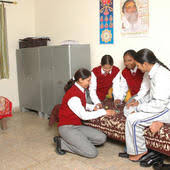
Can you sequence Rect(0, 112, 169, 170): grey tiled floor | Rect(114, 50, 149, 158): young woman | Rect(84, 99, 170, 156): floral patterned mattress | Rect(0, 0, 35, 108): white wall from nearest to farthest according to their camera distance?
Rect(84, 99, 170, 156): floral patterned mattress < Rect(0, 112, 169, 170): grey tiled floor < Rect(114, 50, 149, 158): young woman < Rect(0, 0, 35, 108): white wall

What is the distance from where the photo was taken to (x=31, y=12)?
16.9ft

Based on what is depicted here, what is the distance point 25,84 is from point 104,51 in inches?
73.7

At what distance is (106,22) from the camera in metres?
3.78

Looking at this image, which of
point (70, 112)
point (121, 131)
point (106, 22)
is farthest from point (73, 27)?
point (121, 131)

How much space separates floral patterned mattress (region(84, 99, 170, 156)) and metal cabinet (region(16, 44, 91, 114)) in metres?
0.89

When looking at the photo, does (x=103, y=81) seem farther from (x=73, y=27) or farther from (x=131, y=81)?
(x=73, y=27)

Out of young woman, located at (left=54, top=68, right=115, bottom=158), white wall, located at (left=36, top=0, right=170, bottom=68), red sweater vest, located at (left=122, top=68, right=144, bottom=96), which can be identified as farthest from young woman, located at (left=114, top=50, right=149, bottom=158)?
young woman, located at (left=54, top=68, right=115, bottom=158)

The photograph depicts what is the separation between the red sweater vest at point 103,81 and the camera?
3568 millimetres

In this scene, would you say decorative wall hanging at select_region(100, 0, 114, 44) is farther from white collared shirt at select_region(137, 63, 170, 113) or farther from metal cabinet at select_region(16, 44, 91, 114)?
white collared shirt at select_region(137, 63, 170, 113)

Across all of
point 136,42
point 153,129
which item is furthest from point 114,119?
point 136,42

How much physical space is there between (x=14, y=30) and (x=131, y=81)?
2.85 meters

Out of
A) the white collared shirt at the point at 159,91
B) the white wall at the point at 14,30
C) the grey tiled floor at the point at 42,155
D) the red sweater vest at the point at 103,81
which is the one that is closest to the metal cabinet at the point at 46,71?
the white wall at the point at 14,30

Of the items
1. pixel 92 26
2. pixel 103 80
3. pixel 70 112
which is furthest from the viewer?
pixel 92 26

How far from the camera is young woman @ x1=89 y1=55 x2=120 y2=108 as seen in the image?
11.3 ft
